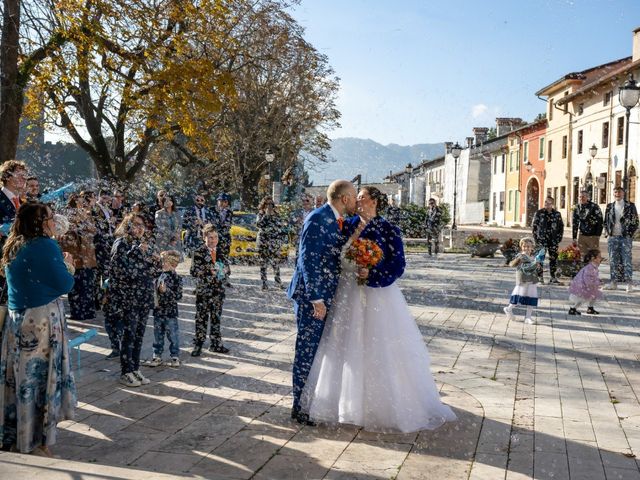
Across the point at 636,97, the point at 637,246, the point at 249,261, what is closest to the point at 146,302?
the point at 249,261

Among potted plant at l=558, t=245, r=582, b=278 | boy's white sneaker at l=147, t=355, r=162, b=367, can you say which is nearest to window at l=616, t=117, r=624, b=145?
potted plant at l=558, t=245, r=582, b=278

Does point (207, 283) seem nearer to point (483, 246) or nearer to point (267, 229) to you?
point (267, 229)

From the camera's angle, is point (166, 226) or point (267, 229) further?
point (267, 229)

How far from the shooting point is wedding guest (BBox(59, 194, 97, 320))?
33.7ft

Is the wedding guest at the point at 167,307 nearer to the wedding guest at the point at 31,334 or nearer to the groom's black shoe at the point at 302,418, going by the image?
the groom's black shoe at the point at 302,418

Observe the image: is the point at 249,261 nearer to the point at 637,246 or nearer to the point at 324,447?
the point at 324,447

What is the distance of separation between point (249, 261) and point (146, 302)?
1376 centimetres

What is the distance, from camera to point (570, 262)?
16.8m

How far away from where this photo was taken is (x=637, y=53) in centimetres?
3609

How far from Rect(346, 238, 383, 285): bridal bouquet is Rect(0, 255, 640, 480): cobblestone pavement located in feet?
4.41

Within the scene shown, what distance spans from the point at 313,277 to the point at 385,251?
634 mm

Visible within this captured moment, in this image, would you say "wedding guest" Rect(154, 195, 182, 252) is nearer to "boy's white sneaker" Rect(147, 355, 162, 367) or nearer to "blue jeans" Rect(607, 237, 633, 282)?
"boy's white sneaker" Rect(147, 355, 162, 367)

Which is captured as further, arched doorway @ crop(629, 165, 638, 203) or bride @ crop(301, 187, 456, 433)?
arched doorway @ crop(629, 165, 638, 203)

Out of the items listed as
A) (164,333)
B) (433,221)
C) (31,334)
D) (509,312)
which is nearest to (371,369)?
(31,334)
